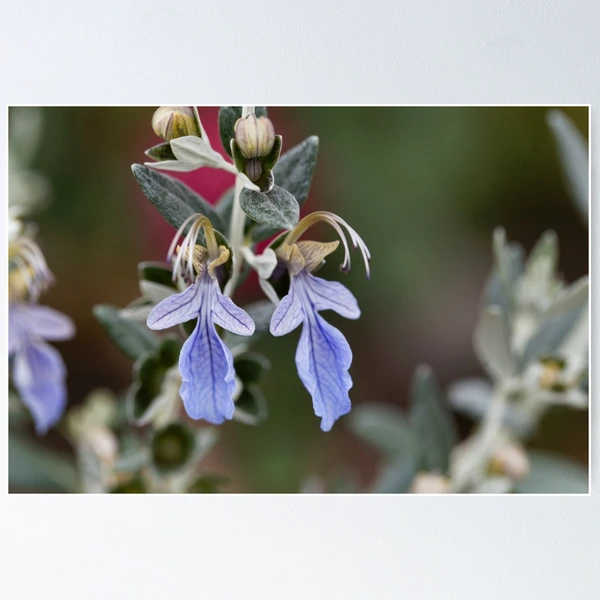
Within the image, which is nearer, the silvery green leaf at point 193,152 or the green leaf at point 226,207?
the silvery green leaf at point 193,152

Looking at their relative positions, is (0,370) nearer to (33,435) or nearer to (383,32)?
(33,435)

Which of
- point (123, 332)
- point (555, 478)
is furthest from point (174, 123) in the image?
point (555, 478)

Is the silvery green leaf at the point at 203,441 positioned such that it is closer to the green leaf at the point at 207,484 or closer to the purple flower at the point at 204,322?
the green leaf at the point at 207,484

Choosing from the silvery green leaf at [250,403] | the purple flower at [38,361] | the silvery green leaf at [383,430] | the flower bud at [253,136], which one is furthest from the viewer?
the silvery green leaf at [383,430]

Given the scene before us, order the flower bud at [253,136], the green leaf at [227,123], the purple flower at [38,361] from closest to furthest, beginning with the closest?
the flower bud at [253,136], the green leaf at [227,123], the purple flower at [38,361]

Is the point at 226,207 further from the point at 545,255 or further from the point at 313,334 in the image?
the point at 545,255

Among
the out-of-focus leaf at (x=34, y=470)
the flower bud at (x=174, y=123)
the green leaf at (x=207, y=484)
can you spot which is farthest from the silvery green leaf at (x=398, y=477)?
the flower bud at (x=174, y=123)

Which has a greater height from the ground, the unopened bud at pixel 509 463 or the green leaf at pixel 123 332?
the green leaf at pixel 123 332

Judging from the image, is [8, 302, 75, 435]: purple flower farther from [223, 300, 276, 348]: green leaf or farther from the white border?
[223, 300, 276, 348]: green leaf
